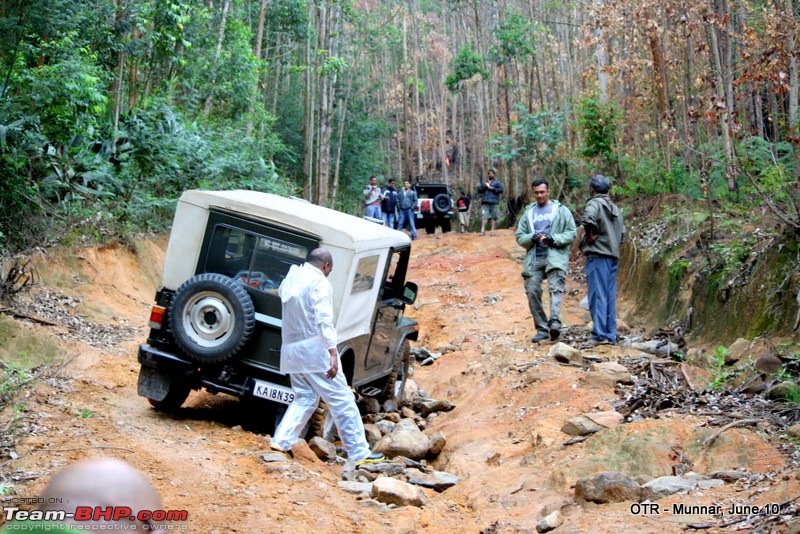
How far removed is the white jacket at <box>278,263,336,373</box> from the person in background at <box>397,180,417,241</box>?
60.8 ft

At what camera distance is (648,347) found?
9750 mm

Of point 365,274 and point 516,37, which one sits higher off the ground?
point 516,37

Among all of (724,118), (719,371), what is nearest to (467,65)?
(724,118)

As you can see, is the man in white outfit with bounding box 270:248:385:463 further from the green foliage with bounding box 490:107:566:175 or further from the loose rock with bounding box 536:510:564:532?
the green foliage with bounding box 490:107:566:175

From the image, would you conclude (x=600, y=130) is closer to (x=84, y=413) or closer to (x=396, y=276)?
(x=396, y=276)

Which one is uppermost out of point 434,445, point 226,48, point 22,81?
point 226,48

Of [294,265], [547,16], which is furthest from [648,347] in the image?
[547,16]

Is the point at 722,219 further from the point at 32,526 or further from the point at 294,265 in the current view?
the point at 32,526

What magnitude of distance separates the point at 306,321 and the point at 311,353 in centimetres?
26

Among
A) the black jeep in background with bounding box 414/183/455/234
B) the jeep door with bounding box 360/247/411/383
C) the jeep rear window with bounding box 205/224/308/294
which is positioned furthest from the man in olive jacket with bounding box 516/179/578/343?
the black jeep in background with bounding box 414/183/455/234

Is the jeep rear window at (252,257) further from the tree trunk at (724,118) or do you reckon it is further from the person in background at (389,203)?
the person in background at (389,203)

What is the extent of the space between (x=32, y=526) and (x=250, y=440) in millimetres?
5739

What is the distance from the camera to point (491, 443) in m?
7.76

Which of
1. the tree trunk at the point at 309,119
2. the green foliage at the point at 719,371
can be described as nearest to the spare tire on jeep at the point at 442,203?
the tree trunk at the point at 309,119
